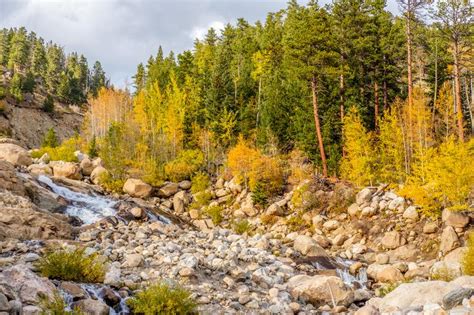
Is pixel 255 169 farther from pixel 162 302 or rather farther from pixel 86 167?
pixel 162 302

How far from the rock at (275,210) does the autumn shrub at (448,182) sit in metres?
11.1

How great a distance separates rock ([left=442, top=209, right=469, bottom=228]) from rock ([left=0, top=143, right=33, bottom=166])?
34629 mm

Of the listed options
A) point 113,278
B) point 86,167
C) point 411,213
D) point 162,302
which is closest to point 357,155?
point 411,213

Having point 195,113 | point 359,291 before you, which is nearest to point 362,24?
point 195,113

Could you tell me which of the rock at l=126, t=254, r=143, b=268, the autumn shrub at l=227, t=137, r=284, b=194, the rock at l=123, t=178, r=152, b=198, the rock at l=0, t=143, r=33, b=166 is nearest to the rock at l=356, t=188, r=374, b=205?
the autumn shrub at l=227, t=137, r=284, b=194

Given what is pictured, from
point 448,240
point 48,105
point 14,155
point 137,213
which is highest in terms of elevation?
point 48,105

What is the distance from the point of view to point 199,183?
40188mm

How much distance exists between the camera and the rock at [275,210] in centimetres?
3319

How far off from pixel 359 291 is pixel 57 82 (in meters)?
96.1

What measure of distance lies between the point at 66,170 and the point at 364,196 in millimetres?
26529

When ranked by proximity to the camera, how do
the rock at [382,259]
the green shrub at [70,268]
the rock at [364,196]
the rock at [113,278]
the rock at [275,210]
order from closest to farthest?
the green shrub at [70,268] → the rock at [113,278] → the rock at [382,259] → the rock at [364,196] → the rock at [275,210]

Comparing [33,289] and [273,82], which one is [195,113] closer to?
[273,82]

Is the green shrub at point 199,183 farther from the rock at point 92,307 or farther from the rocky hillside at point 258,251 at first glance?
the rock at point 92,307

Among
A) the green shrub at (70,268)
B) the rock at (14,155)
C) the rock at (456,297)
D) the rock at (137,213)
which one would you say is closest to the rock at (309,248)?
the rock at (137,213)
